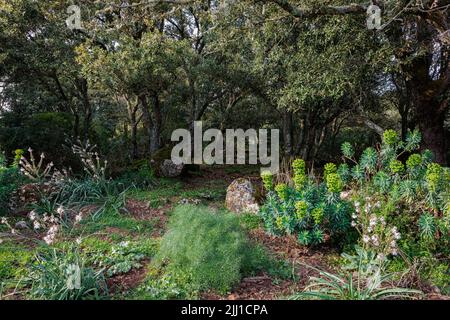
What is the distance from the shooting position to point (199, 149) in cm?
1233

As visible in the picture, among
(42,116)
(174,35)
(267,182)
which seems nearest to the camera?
(267,182)

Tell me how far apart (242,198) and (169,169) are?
327cm

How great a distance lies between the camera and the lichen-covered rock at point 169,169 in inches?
345

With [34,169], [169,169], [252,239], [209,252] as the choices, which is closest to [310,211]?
[252,239]

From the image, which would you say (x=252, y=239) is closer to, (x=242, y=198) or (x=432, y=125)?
(x=242, y=198)

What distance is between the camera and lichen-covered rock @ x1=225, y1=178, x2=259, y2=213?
19.3ft

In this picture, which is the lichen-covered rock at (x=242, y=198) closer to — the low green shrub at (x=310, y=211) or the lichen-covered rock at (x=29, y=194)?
the low green shrub at (x=310, y=211)

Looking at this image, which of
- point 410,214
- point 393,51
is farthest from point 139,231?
point 393,51

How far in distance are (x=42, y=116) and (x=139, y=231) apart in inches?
263

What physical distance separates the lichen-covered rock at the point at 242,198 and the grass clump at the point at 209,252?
215 centimetres

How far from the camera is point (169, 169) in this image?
8.80 meters

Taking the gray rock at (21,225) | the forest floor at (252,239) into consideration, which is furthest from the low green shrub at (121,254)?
the gray rock at (21,225)
